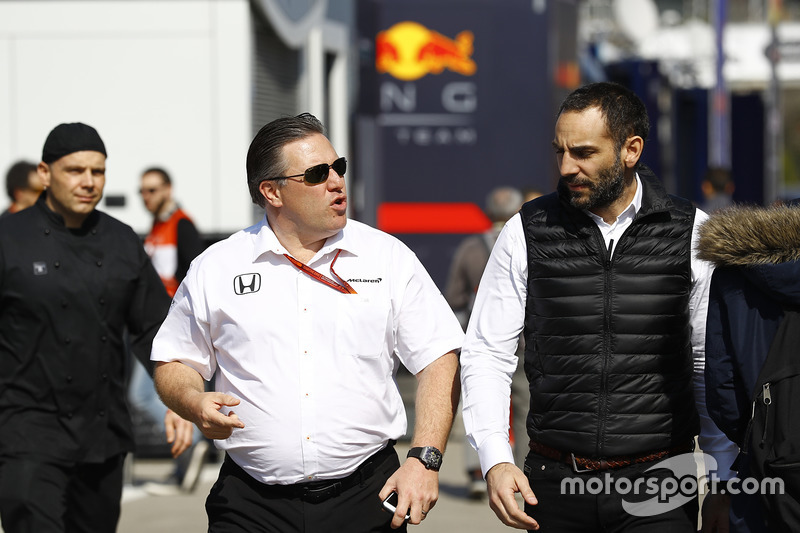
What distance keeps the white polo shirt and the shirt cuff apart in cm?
28

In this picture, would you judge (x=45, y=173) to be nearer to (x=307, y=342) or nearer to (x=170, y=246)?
(x=307, y=342)

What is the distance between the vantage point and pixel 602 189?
13.5 ft

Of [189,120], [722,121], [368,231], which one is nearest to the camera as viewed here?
[368,231]

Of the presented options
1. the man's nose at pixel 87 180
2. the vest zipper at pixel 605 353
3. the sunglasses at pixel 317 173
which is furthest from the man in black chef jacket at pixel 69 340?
the vest zipper at pixel 605 353

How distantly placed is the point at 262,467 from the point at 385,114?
10363 millimetres

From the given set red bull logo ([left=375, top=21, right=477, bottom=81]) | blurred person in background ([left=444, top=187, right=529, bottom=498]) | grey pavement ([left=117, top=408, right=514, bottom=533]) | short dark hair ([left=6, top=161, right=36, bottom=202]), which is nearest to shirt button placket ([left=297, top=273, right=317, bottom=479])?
grey pavement ([left=117, top=408, right=514, bottom=533])

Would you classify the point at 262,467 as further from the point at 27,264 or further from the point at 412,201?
the point at 412,201

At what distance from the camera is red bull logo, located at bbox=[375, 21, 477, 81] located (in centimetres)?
1398

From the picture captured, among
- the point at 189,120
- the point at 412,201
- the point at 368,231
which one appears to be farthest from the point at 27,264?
the point at 412,201

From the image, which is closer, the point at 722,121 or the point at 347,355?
the point at 347,355

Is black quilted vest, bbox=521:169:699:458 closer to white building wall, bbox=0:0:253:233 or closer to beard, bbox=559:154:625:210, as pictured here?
beard, bbox=559:154:625:210

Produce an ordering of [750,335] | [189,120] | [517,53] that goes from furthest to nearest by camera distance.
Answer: [517,53], [189,120], [750,335]

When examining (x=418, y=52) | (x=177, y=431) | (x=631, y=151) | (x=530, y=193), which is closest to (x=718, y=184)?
(x=418, y=52)

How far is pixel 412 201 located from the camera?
14.1 meters
